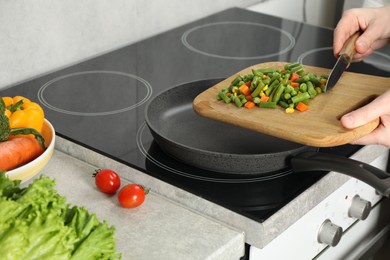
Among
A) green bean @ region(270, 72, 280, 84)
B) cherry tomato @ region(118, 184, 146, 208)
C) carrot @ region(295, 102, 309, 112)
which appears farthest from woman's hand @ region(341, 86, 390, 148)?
cherry tomato @ region(118, 184, 146, 208)

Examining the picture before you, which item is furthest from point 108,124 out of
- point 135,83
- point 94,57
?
point 94,57

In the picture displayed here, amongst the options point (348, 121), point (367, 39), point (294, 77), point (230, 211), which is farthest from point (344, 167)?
point (367, 39)

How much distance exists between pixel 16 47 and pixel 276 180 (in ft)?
2.20

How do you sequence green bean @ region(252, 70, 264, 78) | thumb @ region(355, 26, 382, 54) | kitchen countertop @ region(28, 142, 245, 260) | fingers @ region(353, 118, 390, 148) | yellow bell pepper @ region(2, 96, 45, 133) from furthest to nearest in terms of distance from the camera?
thumb @ region(355, 26, 382, 54) < green bean @ region(252, 70, 264, 78) < fingers @ region(353, 118, 390, 148) < yellow bell pepper @ region(2, 96, 45, 133) < kitchen countertop @ region(28, 142, 245, 260)

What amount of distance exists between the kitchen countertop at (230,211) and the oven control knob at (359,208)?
4.5 inches

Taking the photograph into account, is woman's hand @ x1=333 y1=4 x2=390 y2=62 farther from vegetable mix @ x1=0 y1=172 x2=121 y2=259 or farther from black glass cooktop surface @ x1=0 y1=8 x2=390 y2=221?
vegetable mix @ x1=0 y1=172 x2=121 y2=259

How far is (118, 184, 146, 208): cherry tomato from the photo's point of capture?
1005 mm

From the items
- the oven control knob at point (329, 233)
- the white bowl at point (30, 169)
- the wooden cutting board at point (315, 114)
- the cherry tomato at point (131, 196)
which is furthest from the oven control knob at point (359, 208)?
the white bowl at point (30, 169)

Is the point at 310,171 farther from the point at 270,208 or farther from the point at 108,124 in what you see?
the point at 108,124

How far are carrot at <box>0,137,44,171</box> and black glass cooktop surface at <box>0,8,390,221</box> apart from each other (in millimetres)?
173

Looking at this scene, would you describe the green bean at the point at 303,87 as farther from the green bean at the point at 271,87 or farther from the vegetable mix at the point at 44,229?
the vegetable mix at the point at 44,229

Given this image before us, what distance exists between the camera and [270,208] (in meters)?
1.02

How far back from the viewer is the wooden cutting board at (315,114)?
3.49ft

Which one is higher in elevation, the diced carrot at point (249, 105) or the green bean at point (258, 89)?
the green bean at point (258, 89)
